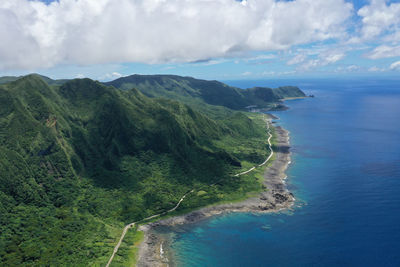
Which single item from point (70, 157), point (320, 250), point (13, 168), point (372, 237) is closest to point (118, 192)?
point (70, 157)

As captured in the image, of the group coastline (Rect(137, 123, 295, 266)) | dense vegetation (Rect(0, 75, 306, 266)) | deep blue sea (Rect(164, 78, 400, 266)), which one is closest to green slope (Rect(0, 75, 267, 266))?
dense vegetation (Rect(0, 75, 306, 266))

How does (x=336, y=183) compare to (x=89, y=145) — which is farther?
(x=89, y=145)

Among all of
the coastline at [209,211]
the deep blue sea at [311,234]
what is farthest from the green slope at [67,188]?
the deep blue sea at [311,234]

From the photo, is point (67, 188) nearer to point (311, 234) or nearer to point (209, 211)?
point (209, 211)

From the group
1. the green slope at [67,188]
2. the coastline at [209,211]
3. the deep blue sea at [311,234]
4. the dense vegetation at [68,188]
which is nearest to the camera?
the deep blue sea at [311,234]

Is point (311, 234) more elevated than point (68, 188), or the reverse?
point (68, 188)

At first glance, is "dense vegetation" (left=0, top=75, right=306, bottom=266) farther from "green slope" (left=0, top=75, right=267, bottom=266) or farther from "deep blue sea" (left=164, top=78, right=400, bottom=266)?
"deep blue sea" (left=164, top=78, right=400, bottom=266)

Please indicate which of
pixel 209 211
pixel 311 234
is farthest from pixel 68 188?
pixel 311 234

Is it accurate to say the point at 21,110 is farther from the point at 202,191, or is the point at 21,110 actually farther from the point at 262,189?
the point at 262,189

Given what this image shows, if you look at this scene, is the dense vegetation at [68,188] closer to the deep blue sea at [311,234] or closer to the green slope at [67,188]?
the green slope at [67,188]

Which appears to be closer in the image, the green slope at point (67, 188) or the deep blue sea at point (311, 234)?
the deep blue sea at point (311, 234)

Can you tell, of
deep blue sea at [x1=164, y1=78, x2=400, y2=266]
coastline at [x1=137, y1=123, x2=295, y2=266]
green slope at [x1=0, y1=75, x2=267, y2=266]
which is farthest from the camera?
coastline at [x1=137, y1=123, x2=295, y2=266]
